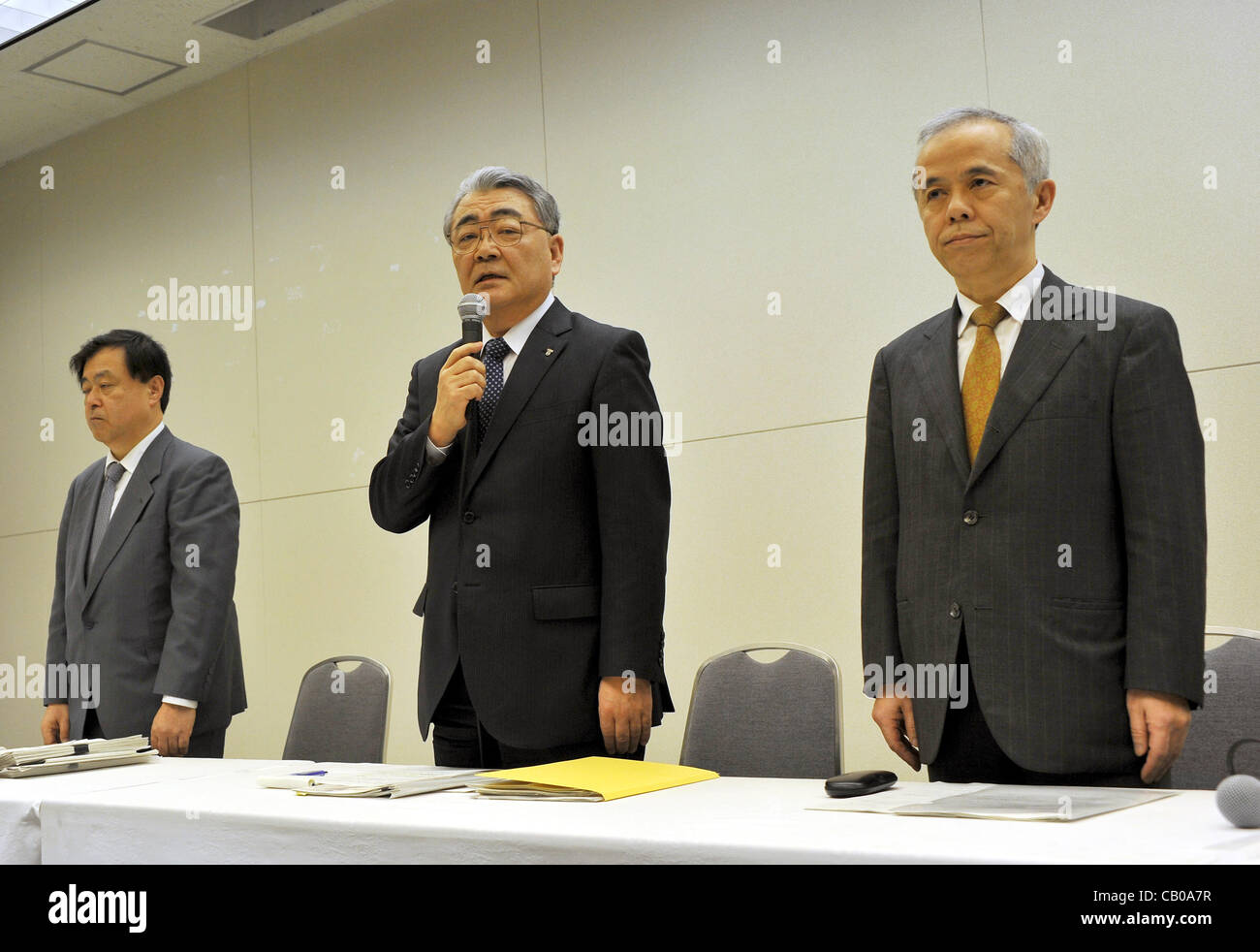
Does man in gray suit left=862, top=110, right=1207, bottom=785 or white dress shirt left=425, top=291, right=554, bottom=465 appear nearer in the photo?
man in gray suit left=862, top=110, right=1207, bottom=785

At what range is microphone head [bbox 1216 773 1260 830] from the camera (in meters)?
1.16

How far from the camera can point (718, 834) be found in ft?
4.06

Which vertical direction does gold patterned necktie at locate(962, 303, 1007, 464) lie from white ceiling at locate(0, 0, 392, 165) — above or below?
below

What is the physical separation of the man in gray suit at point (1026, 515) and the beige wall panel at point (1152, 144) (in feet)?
4.54

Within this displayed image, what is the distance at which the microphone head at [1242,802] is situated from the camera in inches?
45.5

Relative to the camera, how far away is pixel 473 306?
7.57ft

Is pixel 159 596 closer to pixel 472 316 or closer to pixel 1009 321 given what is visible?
pixel 472 316

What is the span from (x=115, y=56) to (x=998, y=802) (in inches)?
227

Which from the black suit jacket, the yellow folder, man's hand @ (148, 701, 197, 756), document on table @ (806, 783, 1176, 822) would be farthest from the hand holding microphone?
man's hand @ (148, 701, 197, 756)

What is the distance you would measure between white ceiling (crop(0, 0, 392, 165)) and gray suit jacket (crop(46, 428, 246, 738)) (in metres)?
2.81

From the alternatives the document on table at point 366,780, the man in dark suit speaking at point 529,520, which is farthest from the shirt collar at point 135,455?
the document on table at point 366,780
